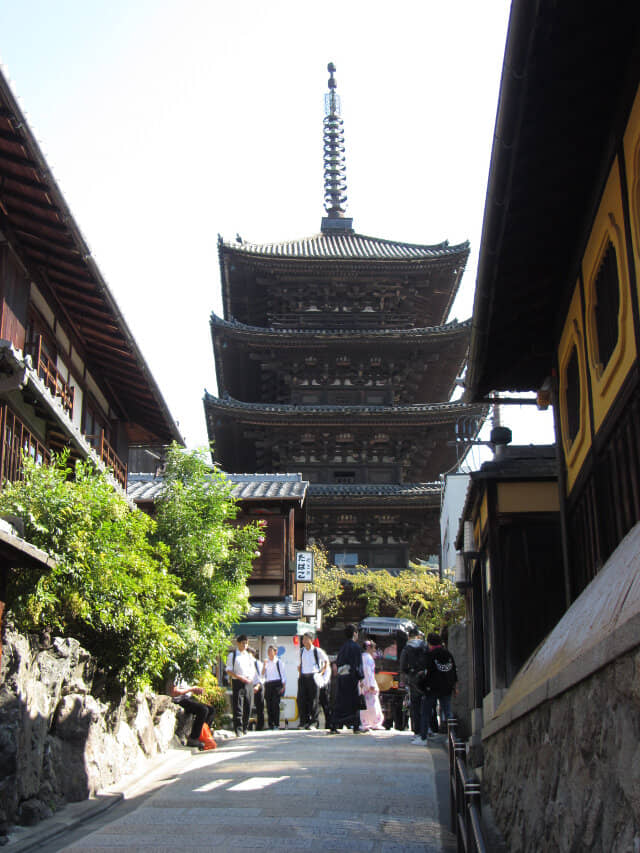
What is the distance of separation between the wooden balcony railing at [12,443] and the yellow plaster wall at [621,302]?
23.1ft

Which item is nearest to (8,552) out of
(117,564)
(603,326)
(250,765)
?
(117,564)

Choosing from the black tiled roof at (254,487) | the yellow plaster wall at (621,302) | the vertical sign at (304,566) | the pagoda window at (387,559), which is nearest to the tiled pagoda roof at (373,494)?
the pagoda window at (387,559)

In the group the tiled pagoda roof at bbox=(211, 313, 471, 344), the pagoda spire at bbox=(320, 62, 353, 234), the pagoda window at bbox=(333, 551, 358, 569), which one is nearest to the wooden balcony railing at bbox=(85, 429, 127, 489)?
the pagoda window at bbox=(333, 551, 358, 569)

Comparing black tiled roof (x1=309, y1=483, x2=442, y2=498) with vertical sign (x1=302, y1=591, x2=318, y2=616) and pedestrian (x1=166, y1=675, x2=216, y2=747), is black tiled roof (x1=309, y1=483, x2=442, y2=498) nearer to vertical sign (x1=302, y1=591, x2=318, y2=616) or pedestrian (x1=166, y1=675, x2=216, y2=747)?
vertical sign (x1=302, y1=591, x2=318, y2=616)

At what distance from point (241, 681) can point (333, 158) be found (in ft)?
132

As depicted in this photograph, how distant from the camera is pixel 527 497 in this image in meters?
10.9

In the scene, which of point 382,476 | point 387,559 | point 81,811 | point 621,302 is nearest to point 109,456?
point 81,811

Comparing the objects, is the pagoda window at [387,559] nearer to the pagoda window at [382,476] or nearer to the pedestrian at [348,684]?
the pagoda window at [382,476]

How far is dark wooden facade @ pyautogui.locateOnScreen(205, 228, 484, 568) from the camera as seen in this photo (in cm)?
3422

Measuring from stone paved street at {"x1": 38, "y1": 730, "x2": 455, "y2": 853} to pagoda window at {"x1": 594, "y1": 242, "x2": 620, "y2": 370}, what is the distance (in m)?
4.17

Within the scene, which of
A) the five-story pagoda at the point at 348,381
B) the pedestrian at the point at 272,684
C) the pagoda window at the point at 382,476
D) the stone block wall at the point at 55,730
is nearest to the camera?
the stone block wall at the point at 55,730

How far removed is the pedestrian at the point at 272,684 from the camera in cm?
1770

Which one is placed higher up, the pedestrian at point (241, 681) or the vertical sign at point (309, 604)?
the vertical sign at point (309, 604)

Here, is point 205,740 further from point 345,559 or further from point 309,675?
point 345,559
